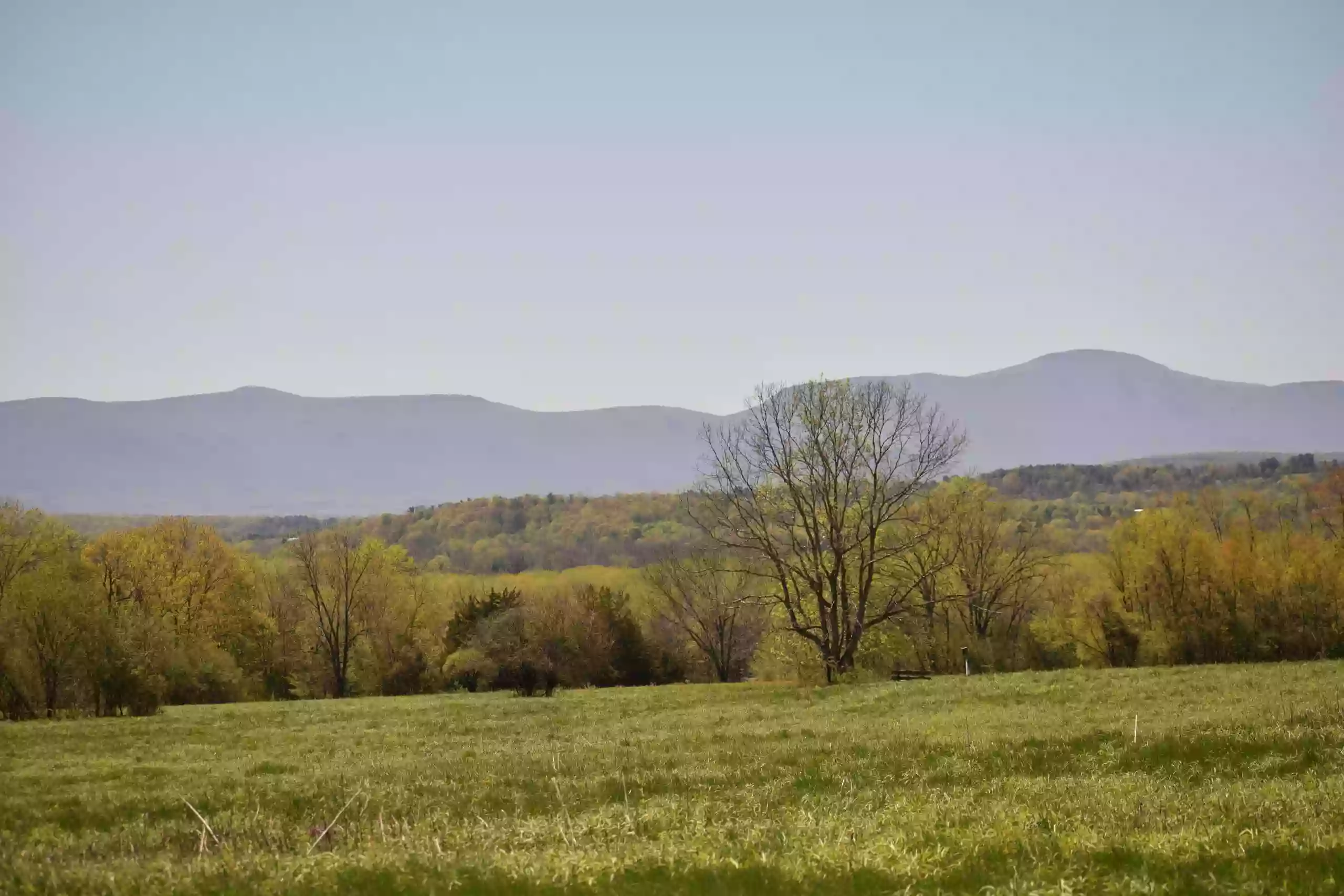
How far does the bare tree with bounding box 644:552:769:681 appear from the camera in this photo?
290 feet

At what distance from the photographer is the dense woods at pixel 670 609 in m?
40.8

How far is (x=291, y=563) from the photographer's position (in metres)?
98.4

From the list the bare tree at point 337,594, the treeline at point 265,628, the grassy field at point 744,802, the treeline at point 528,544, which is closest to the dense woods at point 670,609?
the treeline at point 265,628

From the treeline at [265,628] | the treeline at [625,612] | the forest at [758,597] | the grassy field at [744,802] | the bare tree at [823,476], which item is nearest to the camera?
the grassy field at [744,802]

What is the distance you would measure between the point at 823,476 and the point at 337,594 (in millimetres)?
54286

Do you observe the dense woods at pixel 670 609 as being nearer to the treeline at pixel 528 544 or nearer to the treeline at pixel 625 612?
the treeline at pixel 625 612

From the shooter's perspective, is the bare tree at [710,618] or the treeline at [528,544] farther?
the treeline at [528,544]

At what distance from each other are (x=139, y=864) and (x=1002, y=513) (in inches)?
2974

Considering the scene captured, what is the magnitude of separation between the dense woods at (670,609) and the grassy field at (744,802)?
40.7 ft

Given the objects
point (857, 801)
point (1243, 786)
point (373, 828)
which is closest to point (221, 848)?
point (373, 828)

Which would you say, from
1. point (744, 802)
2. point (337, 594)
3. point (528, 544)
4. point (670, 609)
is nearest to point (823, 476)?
point (744, 802)

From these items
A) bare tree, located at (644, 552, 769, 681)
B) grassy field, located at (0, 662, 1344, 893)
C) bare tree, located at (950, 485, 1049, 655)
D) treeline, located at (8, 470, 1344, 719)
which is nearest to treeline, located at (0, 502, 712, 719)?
treeline, located at (8, 470, 1344, 719)

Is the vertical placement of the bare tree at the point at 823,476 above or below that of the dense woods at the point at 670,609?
above

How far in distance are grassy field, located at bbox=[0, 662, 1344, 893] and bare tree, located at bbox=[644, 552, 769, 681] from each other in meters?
59.1
